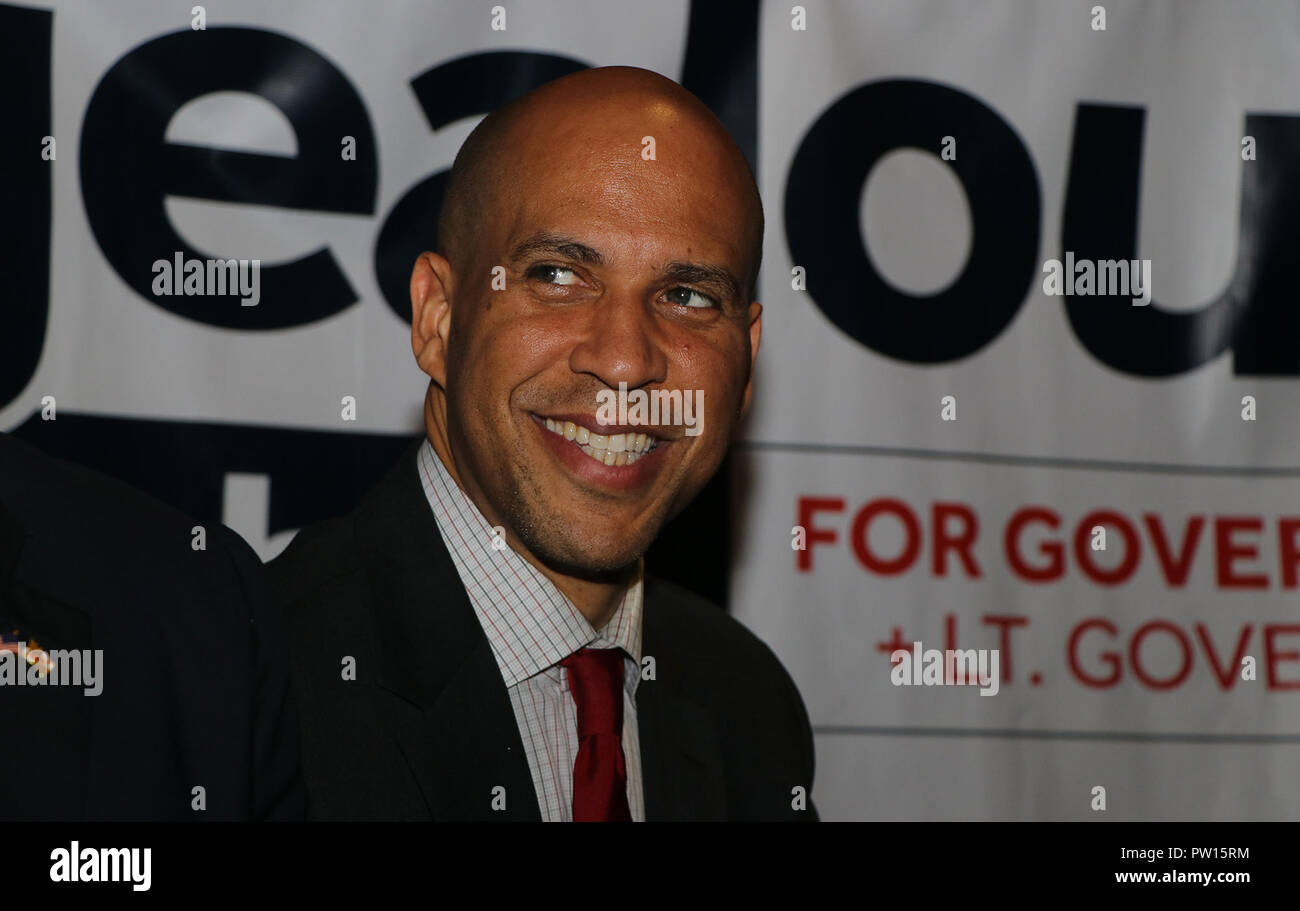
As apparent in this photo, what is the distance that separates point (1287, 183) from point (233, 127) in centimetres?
208

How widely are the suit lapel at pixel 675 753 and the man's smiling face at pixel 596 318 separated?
259 millimetres

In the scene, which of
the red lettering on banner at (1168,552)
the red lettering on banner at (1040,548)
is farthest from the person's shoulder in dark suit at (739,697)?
the red lettering on banner at (1168,552)

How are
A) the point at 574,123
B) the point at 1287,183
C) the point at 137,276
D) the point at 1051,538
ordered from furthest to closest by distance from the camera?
1. the point at 1287,183
2. the point at 1051,538
3. the point at 137,276
4. the point at 574,123

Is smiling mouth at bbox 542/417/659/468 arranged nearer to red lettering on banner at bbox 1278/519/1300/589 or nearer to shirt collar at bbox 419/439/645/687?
shirt collar at bbox 419/439/645/687

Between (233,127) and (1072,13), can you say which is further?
(1072,13)

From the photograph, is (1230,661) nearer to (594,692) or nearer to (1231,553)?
(1231,553)

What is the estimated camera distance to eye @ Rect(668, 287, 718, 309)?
4.92 ft

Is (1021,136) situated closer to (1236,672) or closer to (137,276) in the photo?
(1236,672)

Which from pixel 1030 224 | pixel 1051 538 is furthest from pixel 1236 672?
pixel 1030 224

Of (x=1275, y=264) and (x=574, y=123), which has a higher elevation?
(x=1275, y=264)

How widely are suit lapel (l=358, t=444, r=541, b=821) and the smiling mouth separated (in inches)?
8.4

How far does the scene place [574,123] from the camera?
149 cm

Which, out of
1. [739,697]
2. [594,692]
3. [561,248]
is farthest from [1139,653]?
[561,248]

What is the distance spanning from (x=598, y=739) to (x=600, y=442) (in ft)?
1.13
